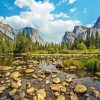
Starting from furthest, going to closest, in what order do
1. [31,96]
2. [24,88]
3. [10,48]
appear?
[10,48] < [24,88] < [31,96]

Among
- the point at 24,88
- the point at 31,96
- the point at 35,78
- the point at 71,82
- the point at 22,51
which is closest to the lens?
the point at 31,96

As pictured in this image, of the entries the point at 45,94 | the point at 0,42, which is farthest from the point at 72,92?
the point at 0,42

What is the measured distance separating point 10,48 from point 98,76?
102 m

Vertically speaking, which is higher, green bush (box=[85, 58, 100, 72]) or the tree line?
the tree line

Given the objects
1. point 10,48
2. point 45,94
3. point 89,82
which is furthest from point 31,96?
point 10,48

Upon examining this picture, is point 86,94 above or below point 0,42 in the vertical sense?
below

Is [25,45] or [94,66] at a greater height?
[25,45]

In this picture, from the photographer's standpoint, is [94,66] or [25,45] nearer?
[94,66]

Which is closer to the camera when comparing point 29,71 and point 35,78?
point 35,78

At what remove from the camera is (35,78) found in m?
26.9

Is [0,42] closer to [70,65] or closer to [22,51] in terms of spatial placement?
[22,51]

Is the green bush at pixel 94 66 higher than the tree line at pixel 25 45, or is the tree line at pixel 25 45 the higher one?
the tree line at pixel 25 45

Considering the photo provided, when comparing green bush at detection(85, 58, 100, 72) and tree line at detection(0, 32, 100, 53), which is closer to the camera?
green bush at detection(85, 58, 100, 72)

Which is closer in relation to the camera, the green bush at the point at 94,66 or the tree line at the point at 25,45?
the green bush at the point at 94,66
